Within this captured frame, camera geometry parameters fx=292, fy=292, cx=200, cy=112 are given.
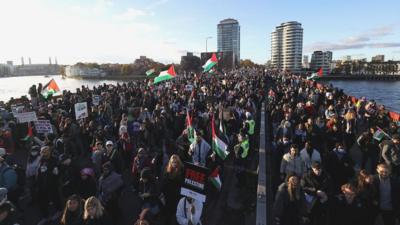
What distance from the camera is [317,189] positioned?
5.00m

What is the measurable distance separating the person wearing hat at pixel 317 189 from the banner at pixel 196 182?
75.0 inches

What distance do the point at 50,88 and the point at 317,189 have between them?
15418 mm

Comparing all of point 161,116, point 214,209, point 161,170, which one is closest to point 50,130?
point 161,116

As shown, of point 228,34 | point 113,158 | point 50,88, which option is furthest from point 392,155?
point 228,34

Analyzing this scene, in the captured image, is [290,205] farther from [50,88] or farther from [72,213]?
[50,88]

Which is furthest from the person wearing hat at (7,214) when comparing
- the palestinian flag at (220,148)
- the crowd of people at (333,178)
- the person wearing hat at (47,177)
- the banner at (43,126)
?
the banner at (43,126)

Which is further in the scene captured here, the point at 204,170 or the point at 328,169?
the point at 328,169

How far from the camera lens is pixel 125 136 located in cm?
791

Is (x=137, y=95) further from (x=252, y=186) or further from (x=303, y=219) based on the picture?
(x=303, y=219)

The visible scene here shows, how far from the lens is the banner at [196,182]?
440cm

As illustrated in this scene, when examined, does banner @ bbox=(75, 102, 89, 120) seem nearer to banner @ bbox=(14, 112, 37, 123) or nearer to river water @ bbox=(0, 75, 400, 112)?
banner @ bbox=(14, 112, 37, 123)

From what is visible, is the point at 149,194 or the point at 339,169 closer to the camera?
the point at 149,194

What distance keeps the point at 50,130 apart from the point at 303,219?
319 inches

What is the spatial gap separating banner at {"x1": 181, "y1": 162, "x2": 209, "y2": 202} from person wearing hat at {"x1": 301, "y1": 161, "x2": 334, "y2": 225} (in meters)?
1.91
